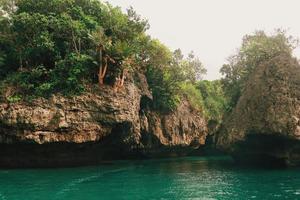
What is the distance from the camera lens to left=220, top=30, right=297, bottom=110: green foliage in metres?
36.5

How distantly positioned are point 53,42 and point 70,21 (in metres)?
2.27

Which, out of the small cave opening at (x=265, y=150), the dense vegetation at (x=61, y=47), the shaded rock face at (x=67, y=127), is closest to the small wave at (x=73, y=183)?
the shaded rock face at (x=67, y=127)

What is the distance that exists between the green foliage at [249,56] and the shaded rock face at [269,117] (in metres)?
2.85

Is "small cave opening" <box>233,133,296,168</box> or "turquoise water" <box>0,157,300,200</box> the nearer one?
"turquoise water" <box>0,157,300,200</box>

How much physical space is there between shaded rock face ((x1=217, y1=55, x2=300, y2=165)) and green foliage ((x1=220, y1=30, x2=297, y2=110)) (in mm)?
2849

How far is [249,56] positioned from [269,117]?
383 inches

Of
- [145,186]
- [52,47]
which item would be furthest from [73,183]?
[52,47]

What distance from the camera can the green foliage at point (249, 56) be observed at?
36469 mm

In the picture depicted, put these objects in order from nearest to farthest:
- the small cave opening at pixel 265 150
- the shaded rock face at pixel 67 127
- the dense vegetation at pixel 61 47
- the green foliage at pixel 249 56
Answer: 1. the shaded rock face at pixel 67 127
2. the dense vegetation at pixel 61 47
3. the small cave opening at pixel 265 150
4. the green foliage at pixel 249 56

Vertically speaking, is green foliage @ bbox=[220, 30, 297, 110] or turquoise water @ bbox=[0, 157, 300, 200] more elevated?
green foliage @ bbox=[220, 30, 297, 110]

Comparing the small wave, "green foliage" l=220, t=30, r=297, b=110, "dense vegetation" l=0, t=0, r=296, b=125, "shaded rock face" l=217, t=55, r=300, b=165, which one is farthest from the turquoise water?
"green foliage" l=220, t=30, r=297, b=110

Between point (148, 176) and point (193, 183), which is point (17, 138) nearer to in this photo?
point (148, 176)

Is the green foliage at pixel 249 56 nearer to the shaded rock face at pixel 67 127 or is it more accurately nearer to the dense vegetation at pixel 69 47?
the dense vegetation at pixel 69 47

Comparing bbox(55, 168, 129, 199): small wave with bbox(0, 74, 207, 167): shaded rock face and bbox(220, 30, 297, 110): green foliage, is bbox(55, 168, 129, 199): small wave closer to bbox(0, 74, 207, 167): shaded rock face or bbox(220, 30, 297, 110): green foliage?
bbox(0, 74, 207, 167): shaded rock face
